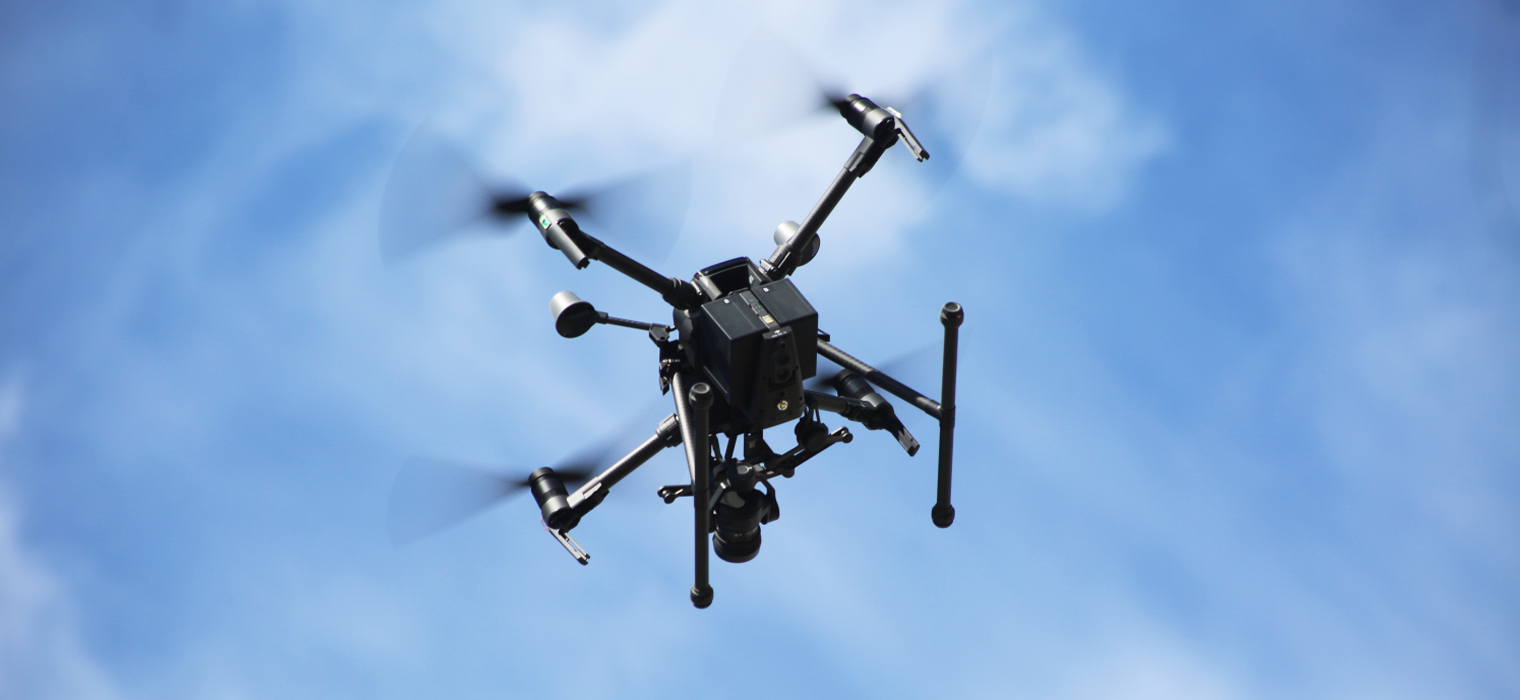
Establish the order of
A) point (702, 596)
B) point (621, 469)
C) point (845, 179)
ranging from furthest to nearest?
point (845, 179)
point (621, 469)
point (702, 596)

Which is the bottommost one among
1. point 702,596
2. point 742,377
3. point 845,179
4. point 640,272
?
point 702,596

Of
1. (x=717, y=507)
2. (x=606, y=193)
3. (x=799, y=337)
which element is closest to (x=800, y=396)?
(x=799, y=337)

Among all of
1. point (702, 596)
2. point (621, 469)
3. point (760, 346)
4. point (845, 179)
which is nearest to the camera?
point (760, 346)

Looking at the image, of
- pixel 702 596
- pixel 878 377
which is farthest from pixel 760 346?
pixel 702 596

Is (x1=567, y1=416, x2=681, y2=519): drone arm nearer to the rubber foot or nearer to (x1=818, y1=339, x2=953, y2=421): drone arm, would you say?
the rubber foot

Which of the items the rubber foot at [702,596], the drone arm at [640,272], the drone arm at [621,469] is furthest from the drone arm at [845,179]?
the rubber foot at [702,596]

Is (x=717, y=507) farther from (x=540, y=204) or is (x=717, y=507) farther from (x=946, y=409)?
(x=540, y=204)

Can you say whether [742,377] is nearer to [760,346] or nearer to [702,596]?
[760,346]

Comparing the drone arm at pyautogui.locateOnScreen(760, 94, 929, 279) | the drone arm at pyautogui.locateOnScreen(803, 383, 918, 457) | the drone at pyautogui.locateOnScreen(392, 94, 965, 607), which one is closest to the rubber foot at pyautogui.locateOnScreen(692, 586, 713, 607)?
the drone at pyautogui.locateOnScreen(392, 94, 965, 607)

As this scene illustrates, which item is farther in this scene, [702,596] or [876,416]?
[876,416]
